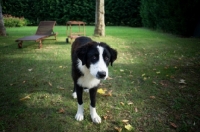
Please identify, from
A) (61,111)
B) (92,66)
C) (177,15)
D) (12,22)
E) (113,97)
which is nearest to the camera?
(92,66)

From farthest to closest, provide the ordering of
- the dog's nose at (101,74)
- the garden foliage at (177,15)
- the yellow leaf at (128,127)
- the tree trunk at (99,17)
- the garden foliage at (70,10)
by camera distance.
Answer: the garden foliage at (70,10)
the garden foliage at (177,15)
the tree trunk at (99,17)
the yellow leaf at (128,127)
the dog's nose at (101,74)

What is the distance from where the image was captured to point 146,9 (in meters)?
17.9

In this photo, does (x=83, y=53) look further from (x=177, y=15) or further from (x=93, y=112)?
(x=177, y=15)

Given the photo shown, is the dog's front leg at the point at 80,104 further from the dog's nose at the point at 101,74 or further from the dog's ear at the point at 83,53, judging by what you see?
the dog's nose at the point at 101,74

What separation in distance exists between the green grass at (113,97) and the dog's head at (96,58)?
1003 mm

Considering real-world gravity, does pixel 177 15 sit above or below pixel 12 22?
above

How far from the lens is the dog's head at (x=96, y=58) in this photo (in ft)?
7.86

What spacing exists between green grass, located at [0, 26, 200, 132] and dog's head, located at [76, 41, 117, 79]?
39.5 inches

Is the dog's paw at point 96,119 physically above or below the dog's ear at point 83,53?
below

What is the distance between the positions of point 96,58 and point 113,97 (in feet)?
5.19

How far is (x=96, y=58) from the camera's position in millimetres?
2520

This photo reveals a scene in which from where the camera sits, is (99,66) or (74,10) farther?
(74,10)

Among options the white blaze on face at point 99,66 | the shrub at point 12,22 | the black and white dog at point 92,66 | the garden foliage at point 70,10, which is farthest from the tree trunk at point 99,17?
the shrub at point 12,22

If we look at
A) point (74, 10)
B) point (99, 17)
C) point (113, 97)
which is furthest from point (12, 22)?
point (113, 97)
